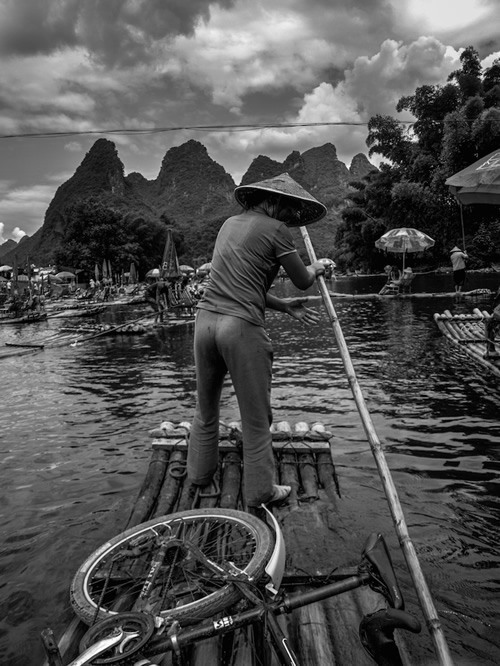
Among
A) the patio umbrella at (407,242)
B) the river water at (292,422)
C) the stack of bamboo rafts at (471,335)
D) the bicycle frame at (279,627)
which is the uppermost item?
the patio umbrella at (407,242)

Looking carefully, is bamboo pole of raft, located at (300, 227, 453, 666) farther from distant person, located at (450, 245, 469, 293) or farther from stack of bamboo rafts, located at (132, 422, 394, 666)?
distant person, located at (450, 245, 469, 293)

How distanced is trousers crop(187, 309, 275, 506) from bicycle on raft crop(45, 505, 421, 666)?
1.21 feet

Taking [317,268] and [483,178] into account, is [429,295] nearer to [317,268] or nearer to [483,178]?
[483,178]

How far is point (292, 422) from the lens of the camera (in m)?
6.61

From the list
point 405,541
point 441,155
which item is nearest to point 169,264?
point 405,541

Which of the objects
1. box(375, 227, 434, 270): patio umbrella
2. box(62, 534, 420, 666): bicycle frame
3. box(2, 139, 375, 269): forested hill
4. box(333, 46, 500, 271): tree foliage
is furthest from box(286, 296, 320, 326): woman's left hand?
box(333, 46, 500, 271): tree foliage

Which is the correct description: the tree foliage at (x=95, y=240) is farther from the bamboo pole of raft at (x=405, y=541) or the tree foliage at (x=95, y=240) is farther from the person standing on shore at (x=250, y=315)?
the bamboo pole of raft at (x=405, y=541)

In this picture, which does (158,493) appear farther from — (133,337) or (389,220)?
(389,220)

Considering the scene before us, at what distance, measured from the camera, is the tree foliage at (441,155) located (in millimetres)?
34250

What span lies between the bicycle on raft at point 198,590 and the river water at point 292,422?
0.54 metres

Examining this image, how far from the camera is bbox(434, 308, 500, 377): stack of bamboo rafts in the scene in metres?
7.93

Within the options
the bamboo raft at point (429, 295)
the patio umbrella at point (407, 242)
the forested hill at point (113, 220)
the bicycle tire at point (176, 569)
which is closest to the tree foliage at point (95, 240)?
the forested hill at point (113, 220)

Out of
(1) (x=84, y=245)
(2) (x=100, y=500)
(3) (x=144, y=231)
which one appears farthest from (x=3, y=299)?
(2) (x=100, y=500)

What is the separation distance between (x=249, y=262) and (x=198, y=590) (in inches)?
85.8
